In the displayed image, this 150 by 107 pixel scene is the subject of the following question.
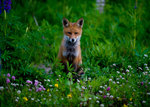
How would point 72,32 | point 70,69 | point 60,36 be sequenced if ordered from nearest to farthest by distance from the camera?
point 70,69
point 72,32
point 60,36

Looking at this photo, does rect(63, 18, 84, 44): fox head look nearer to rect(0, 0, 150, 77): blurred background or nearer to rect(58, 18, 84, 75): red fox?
rect(58, 18, 84, 75): red fox

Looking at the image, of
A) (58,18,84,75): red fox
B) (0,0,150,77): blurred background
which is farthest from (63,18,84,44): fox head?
(0,0,150,77): blurred background

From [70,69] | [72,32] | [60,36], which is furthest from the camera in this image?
[60,36]

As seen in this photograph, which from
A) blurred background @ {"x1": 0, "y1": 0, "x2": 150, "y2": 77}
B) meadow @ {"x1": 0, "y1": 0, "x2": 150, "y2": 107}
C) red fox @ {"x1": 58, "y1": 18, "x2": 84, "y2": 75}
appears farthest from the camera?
red fox @ {"x1": 58, "y1": 18, "x2": 84, "y2": 75}

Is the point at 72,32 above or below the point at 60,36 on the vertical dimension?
above

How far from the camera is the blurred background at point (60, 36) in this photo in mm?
4547

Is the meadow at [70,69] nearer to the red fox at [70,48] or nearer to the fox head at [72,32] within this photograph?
the red fox at [70,48]

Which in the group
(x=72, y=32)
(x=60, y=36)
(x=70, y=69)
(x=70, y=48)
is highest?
(x=72, y=32)

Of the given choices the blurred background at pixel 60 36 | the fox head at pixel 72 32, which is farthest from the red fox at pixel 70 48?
the blurred background at pixel 60 36

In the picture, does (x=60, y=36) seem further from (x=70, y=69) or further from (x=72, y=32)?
(x=70, y=69)

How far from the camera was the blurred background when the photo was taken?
14.9 ft

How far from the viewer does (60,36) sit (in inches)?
269

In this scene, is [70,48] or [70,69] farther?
[70,48]

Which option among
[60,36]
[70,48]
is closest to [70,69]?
[70,48]
